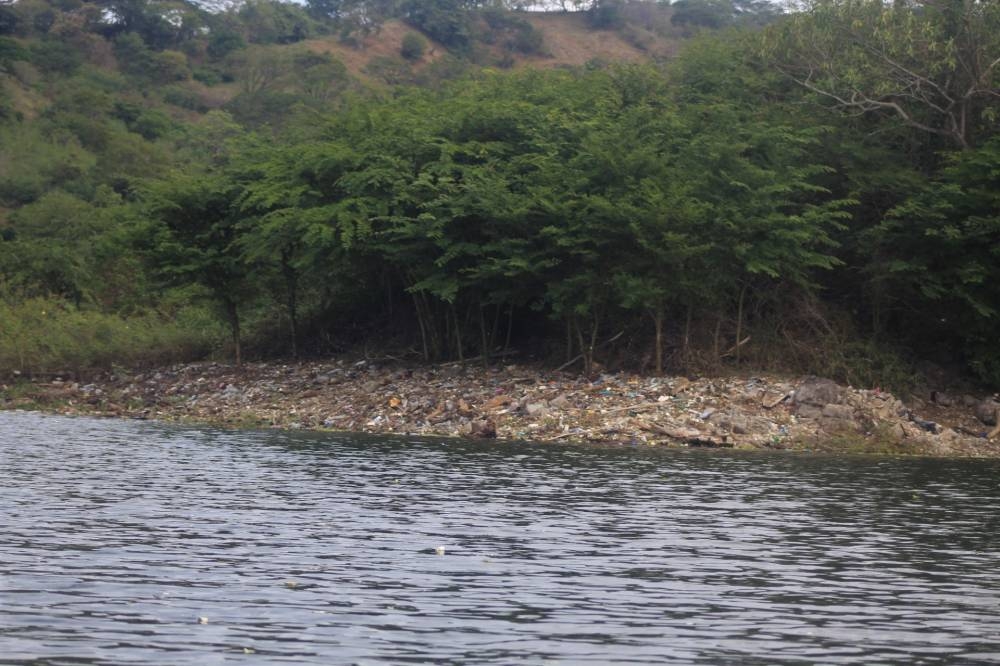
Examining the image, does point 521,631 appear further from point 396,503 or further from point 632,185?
point 632,185

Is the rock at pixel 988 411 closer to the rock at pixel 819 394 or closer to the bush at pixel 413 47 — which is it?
the rock at pixel 819 394

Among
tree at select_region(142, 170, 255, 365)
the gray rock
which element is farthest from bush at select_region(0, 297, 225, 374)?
the gray rock

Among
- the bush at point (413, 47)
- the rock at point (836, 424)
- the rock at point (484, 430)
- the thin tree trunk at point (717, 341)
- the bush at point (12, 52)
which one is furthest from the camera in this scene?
the bush at point (413, 47)

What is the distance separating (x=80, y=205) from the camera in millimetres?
53562

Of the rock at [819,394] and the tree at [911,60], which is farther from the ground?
the tree at [911,60]

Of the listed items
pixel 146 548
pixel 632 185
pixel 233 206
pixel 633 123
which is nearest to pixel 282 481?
pixel 146 548

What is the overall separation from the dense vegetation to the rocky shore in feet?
6.01

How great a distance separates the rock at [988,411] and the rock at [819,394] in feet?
12.4

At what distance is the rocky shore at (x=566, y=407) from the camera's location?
27.0 meters

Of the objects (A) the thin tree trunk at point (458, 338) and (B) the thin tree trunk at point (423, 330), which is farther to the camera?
(B) the thin tree trunk at point (423, 330)

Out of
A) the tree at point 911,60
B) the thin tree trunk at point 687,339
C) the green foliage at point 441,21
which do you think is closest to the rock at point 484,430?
the thin tree trunk at point 687,339

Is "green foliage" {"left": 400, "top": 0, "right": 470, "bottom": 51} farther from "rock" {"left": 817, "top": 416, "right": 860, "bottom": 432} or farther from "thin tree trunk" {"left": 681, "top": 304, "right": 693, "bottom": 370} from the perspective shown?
"rock" {"left": 817, "top": 416, "right": 860, "bottom": 432}

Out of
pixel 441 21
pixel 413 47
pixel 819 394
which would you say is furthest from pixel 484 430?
pixel 441 21

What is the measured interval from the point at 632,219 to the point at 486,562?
699 inches
